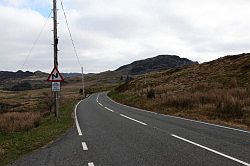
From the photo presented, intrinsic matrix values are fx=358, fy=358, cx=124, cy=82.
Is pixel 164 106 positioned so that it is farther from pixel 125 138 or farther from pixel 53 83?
pixel 125 138

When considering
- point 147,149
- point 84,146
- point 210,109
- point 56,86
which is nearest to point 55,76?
point 56,86

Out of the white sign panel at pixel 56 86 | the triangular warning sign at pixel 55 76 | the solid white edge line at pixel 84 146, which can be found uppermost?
the triangular warning sign at pixel 55 76

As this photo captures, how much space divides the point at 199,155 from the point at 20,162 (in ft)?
15.0

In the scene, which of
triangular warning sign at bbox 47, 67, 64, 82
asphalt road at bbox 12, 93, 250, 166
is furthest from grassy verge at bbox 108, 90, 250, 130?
triangular warning sign at bbox 47, 67, 64, 82

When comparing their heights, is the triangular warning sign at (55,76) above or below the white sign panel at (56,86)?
above

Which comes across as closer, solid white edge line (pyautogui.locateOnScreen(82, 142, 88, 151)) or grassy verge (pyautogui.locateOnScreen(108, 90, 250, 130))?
solid white edge line (pyautogui.locateOnScreen(82, 142, 88, 151))

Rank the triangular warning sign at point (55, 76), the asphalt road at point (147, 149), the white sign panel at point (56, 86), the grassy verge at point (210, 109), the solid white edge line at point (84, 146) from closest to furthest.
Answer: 1. the asphalt road at point (147, 149)
2. the solid white edge line at point (84, 146)
3. the grassy verge at point (210, 109)
4. the triangular warning sign at point (55, 76)
5. the white sign panel at point (56, 86)

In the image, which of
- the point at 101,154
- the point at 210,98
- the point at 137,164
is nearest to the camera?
the point at 137,164

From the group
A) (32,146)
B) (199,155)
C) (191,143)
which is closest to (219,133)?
(191,143)

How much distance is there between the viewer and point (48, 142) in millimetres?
12727

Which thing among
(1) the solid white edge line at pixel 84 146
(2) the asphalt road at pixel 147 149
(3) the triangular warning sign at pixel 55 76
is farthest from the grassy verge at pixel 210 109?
(3) the triangular warning sign at pixel 55 76

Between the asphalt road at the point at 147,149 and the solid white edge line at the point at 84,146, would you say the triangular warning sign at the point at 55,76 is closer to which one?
the asphalt road at the point at 147,149

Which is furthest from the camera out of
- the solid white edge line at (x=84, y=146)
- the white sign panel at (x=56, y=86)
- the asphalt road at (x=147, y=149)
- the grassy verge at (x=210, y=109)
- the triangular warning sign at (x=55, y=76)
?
the white sign panel at (x=56, y=86)

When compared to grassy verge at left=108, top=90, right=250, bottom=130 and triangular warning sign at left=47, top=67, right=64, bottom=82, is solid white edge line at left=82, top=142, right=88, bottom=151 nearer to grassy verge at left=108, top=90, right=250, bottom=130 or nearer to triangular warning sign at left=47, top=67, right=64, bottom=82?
grassy verge at left=108, top=90, right=250, bottom=130
